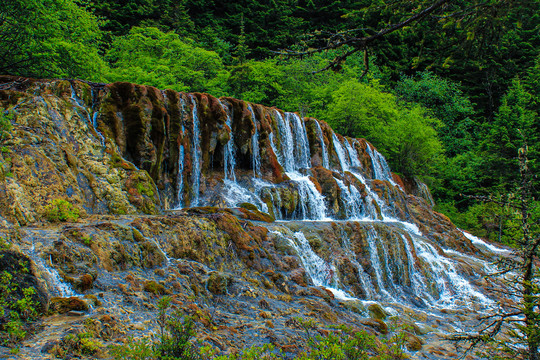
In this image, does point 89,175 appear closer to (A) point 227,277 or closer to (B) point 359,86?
(A) point 227,277

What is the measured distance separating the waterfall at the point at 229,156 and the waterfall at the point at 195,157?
149cm

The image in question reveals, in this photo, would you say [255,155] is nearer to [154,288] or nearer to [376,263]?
[376,263]

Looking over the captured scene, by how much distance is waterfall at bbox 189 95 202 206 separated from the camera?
14797mm

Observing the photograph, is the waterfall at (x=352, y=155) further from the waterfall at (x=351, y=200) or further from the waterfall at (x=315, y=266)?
the waterfall at (x=315, y=266)

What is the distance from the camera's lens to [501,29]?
4.15 metres

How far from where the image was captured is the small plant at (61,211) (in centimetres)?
700

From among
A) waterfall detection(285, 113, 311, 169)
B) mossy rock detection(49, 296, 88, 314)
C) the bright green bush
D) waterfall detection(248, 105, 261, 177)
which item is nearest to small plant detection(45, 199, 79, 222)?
mossy rock detection(49, 296, 88, 314)

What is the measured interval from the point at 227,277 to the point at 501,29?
627 cm

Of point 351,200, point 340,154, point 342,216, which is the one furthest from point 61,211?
point 340,154

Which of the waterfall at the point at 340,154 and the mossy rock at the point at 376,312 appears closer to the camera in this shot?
the mossy rock at the point at 376,312

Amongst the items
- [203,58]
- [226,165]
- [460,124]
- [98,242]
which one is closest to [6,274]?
[98,242]

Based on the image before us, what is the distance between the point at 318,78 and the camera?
34188mm

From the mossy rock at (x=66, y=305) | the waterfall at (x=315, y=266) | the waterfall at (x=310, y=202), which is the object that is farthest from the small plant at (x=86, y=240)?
the waterfall at (x=310, y=202)

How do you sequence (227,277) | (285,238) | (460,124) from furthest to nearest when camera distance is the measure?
(460,124) < (285,238) < (227,277)
